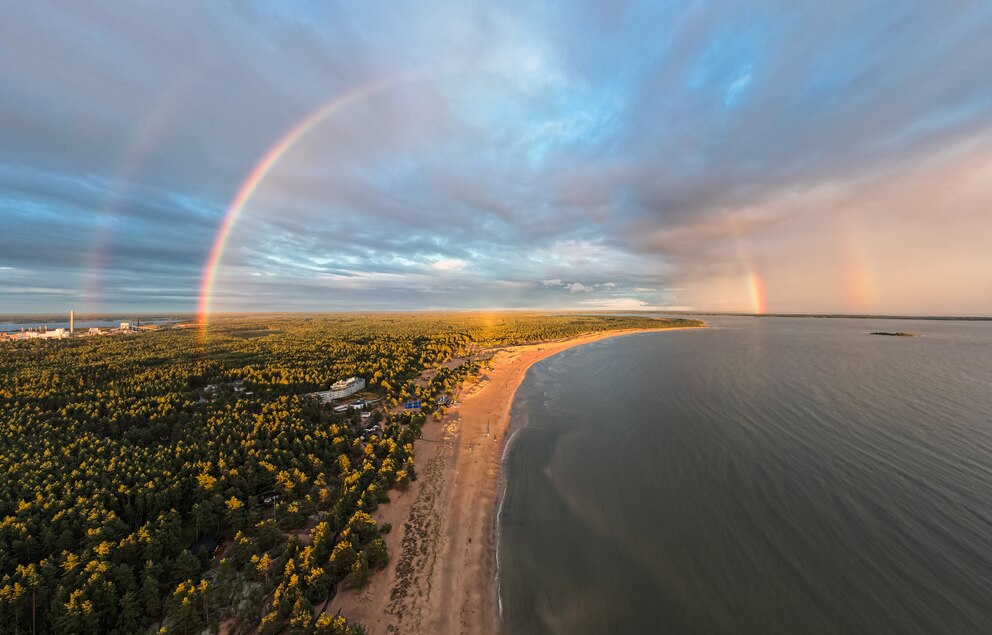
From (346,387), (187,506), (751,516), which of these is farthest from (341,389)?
(751,516)

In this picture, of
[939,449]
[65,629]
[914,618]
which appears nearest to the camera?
[65,629]

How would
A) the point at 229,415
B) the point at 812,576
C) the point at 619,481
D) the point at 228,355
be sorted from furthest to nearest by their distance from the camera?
the point at 228,355 < the point at 229,415 < the point at 619,481 < the point at 812,576

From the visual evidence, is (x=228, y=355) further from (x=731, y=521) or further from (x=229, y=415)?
(x=731, y=521)

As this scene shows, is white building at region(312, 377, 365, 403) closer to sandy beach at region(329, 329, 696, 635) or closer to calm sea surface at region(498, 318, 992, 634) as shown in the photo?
sandy beach at region(329, 329, 696, 635)

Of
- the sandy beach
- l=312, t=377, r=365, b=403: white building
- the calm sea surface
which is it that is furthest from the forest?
the calm sea surface

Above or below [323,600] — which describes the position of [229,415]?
above

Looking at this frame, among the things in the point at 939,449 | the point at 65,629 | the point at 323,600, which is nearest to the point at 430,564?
the point at 323,600

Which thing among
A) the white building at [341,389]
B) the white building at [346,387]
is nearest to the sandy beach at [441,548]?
the white building at [341,389]
